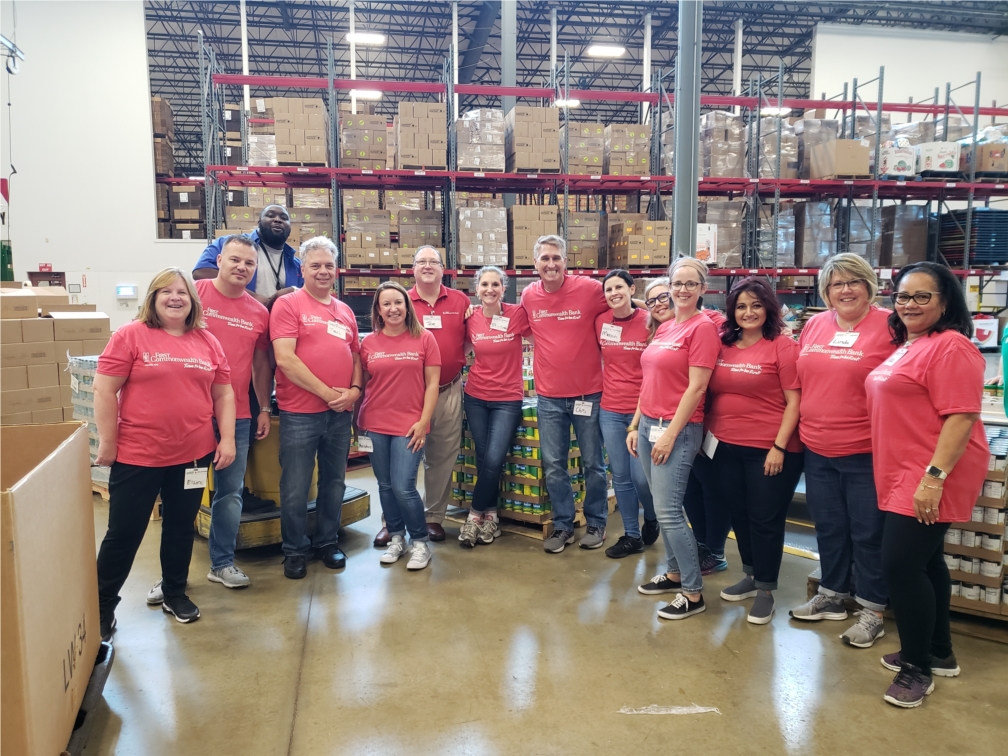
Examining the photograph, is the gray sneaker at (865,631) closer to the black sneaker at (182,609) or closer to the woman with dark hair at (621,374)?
the woman with dark hair at (621,374)

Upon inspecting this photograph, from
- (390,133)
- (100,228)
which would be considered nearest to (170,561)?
(390,133)

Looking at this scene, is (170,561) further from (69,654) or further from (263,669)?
(69,654)

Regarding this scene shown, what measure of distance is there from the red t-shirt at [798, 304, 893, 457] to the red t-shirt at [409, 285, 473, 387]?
198 centimetres

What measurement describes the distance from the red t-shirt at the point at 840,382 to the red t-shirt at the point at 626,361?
0.99 metres

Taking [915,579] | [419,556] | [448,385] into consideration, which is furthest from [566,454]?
[915,579]

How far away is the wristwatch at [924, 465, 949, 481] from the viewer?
211 cm

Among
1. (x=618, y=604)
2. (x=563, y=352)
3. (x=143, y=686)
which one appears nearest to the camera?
(x=143, y=686)

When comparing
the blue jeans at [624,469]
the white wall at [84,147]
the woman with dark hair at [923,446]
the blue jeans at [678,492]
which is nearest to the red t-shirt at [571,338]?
the blue jeans at [624,469]

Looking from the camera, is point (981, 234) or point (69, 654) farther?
point (981, 234)

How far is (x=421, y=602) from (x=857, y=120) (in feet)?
28.5

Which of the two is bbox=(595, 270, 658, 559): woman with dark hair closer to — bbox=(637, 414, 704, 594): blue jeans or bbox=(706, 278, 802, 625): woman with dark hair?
bbox=(637, 414, 704, 594): blue jeans

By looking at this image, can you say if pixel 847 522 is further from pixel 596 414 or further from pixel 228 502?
pixel 228 502

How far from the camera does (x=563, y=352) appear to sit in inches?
146

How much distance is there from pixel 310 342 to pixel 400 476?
0.88 m
